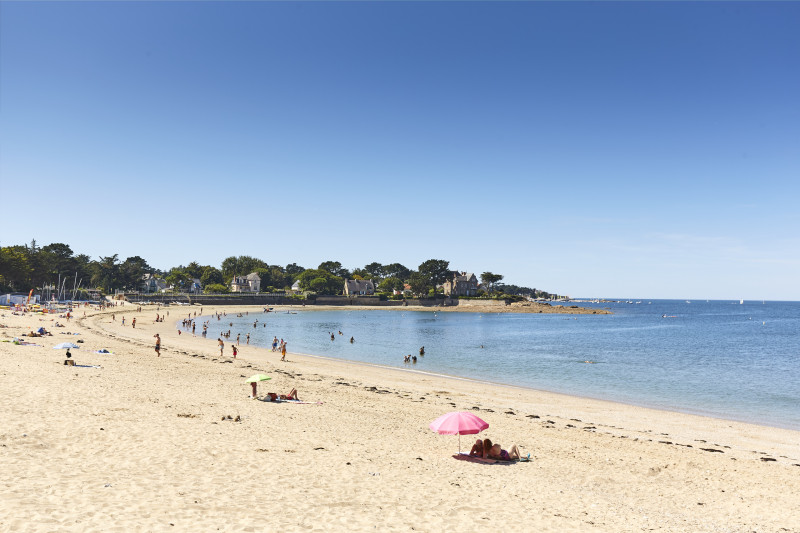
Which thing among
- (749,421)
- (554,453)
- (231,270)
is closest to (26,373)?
(554,453)

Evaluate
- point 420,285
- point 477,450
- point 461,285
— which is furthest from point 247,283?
point 477,450

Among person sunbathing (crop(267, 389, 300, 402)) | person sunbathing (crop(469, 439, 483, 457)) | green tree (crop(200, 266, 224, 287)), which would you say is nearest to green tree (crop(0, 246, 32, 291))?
green tree (crop(200, 266, 224, 287))

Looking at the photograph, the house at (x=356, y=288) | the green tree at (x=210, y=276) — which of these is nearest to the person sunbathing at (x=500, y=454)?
the house at (x=356, y=288)

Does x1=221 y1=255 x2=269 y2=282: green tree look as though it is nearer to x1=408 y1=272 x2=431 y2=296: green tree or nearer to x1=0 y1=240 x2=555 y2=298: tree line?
x1=0 y1=240 x2=555 y2=298: tree line

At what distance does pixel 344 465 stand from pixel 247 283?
173 m

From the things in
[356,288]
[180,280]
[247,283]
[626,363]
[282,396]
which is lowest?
[626,363]

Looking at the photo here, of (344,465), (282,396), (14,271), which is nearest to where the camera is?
(344,465)

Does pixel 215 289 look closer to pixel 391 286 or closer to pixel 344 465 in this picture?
pixel 391 286

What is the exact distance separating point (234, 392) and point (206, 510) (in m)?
14.1

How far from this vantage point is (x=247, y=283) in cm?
17525

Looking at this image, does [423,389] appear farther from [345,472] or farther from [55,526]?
[55,526]

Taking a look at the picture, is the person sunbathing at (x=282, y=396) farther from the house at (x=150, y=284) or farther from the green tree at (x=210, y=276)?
the green tree at (x=210, y=276)

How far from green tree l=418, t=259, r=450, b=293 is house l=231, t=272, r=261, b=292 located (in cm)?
6205

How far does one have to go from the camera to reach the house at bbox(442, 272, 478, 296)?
17550 centimetres
